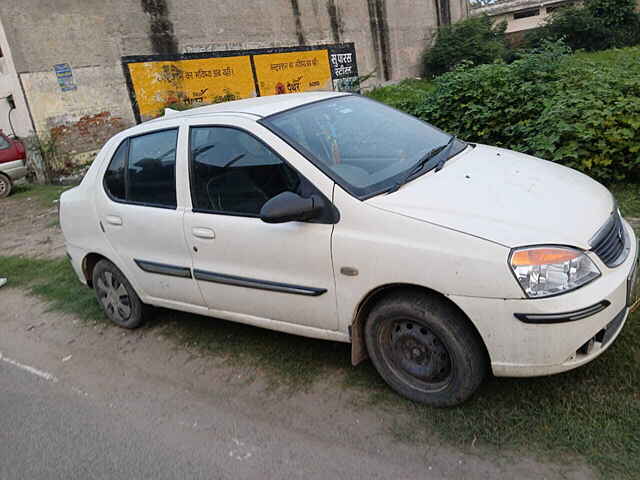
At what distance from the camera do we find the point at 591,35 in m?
34.9

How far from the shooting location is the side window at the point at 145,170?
3799 mm

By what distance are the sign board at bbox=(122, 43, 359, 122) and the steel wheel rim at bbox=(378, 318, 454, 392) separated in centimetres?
1287

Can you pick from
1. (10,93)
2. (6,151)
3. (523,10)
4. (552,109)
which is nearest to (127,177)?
(552,109)

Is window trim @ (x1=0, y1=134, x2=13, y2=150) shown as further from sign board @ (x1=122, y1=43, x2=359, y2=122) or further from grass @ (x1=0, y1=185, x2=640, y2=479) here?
grass @ (x1=0, y1=185, x2=640, y2=479)

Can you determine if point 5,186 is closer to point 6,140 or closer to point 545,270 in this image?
point 6,140

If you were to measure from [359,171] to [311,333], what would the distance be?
102cm

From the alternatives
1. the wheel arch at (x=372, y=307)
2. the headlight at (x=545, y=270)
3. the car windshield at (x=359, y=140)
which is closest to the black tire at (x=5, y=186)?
the car windshield at (x=359, y=140)

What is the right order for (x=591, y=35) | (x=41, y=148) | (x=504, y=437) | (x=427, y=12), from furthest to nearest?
(x=591, y=35) < (x=427, y=12) < (x=41, y=148) < (x=504, y=437)

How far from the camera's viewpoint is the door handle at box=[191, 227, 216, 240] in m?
3.50

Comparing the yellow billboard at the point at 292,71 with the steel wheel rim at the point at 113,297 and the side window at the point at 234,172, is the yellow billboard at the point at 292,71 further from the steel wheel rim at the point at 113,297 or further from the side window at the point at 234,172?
the side window at the point at 234,172

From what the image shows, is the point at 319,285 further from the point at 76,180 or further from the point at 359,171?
the point at 76,180

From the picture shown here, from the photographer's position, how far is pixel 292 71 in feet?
59.6

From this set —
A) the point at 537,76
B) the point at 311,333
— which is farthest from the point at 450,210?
the point at 537,76

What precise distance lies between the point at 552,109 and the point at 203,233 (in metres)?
4.34
